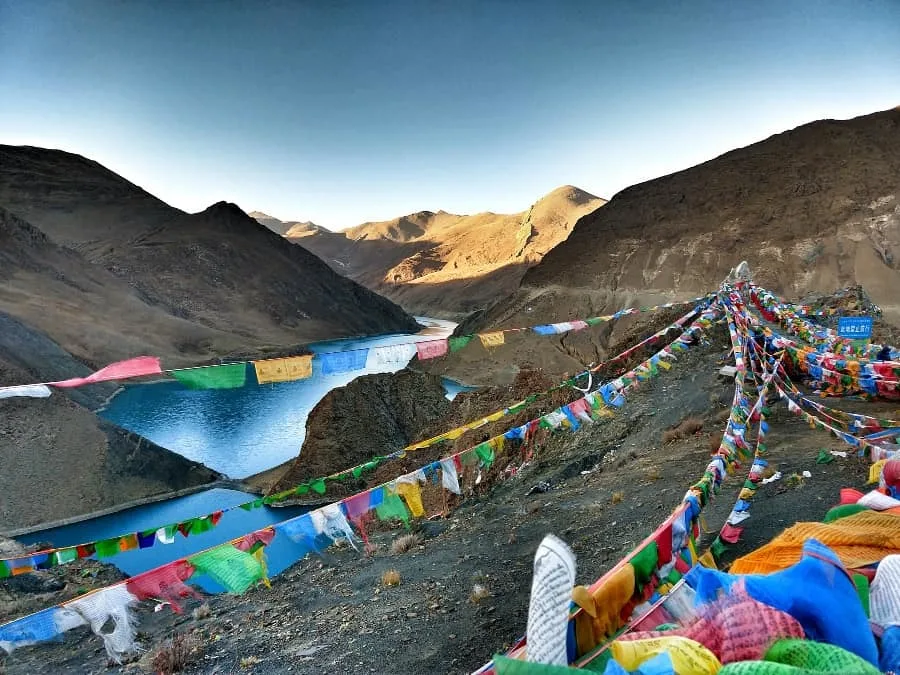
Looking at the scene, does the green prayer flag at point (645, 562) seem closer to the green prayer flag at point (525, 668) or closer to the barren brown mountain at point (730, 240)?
the green prayer flag at point (525, 668)

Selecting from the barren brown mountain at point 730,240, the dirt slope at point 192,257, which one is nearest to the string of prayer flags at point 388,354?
the barren brown mountain at point 730,240

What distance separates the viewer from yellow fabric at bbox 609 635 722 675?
1.51 meters

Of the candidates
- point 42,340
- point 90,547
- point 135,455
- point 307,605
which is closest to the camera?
point 90,547

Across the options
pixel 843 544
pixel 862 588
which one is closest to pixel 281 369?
pixel 843 544

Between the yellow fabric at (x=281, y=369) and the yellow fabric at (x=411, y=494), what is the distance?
3.77m

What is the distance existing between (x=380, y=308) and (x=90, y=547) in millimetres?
93718

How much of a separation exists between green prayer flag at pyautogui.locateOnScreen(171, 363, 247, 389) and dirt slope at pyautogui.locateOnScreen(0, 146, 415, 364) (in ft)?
197

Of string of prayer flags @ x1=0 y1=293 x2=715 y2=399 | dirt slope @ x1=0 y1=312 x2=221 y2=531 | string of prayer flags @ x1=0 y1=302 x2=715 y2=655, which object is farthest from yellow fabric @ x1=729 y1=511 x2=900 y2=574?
dirt slope @ x1=0 y1=312 x2=221 y2=531

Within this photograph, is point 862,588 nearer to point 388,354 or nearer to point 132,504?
point 388,354

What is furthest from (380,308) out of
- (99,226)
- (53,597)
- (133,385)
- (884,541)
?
(884,541)

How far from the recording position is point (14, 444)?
21.7m

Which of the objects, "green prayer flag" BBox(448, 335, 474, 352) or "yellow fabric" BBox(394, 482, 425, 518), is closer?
"yellow fabric" BBox(394, 482, 425, 518)

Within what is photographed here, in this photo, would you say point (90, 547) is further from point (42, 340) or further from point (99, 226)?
point (99, 226)

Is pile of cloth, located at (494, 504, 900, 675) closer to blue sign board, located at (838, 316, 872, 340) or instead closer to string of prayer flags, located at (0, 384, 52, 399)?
string of prayer flags, located at (0, 384, 52, 399)
